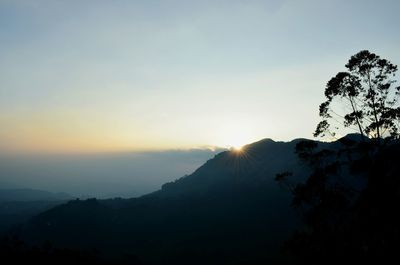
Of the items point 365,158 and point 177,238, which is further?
point 177,238

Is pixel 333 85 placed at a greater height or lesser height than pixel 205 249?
greater

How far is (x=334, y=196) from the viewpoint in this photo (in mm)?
37188

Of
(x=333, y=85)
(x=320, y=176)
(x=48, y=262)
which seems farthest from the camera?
(x=48, y=262)

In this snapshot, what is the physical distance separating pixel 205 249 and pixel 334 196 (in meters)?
141

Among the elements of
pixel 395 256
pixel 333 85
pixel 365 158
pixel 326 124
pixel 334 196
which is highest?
pixel 333 85

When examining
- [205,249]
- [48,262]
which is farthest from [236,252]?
[48,262]

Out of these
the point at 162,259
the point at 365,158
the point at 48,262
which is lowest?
the point at 162,259

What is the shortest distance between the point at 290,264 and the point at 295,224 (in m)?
69.4

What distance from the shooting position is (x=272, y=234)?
18375 centimetres

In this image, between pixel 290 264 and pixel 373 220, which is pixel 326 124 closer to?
pixel 373 220

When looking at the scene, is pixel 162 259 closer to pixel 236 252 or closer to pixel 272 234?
pixel 236 252

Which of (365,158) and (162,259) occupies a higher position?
(365,158)

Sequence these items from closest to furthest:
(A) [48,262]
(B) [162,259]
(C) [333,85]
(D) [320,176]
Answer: (D) [320,176]
(C) [333,85]
(A) [48,262]
(B) [162,259]

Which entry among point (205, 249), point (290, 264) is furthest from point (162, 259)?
point (290, 264)
